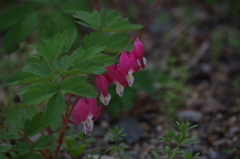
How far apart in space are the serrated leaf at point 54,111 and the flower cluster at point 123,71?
0.29 metres

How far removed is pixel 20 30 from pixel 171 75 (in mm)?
1931

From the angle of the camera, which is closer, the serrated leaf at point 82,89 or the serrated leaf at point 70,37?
the serrated leaf at point 82,89

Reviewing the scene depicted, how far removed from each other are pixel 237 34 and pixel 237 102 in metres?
1.59

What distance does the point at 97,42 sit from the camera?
1973mm

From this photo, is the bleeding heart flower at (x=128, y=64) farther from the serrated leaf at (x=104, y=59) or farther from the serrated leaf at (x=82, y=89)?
the serrated leaf at (x=82, y=89)

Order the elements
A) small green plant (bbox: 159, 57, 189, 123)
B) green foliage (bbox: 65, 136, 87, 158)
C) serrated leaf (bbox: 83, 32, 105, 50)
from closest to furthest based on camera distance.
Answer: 1. serrated leaf (bbox: 83, 32, 105, 50)
2. green foliage (bbox: 65, 136, 87, 158)
3. small green plant (bbox: 159, 57, 189, 123)

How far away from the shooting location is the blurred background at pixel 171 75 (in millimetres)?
2896

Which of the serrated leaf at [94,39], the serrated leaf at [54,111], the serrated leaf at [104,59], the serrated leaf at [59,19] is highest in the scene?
the serrated leaf at [59,19]

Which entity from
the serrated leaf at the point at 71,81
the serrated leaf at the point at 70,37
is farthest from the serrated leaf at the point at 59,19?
the serrated leaf at the point at 71,81

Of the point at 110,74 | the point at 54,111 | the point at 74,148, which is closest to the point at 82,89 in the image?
the point at 54,111

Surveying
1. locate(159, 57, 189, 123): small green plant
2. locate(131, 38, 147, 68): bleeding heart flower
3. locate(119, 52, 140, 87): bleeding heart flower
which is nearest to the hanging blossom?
locate(119, 52, 140, 87): bleeding heart flower

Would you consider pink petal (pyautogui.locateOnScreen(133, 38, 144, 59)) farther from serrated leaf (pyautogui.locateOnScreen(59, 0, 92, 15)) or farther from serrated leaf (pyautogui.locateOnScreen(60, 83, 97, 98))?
serrated leaf (pyautogui.locateOnScreen(59, 0, 92, 15))

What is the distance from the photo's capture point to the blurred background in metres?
2.90

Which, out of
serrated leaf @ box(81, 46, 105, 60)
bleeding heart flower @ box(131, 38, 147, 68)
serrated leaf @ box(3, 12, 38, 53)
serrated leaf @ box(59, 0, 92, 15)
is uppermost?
serrated leaf @ box(59, 0, 92, 15)
